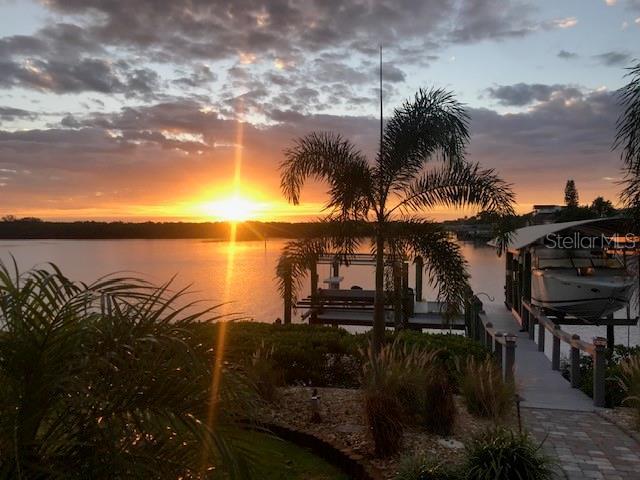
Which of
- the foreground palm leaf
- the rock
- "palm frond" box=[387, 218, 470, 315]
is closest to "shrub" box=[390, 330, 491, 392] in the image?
"palm frond" box=[387, 218, 470, 315]

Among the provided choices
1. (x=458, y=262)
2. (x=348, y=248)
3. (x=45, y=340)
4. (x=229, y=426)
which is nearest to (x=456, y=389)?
(x=458, y=262)

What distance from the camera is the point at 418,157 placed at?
428 inches

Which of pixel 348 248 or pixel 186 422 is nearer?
pixel 186 422

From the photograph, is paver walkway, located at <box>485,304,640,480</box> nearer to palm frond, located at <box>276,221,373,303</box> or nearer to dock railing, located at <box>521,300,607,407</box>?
dock railing, located at <box>521,300,607,407</box>

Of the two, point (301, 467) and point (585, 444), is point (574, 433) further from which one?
point (301, 467)

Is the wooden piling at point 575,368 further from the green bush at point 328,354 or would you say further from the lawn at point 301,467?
the lawn at point 301,467

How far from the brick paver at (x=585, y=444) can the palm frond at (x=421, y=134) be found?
207 inches

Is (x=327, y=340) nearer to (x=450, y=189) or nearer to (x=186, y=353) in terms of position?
(x=450, y=189)

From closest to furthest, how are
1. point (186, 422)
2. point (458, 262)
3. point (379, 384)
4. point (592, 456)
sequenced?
point (186, 422) < point (592, 456) < point (379, 384) < point (458, 262)

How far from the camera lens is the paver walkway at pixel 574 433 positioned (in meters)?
5.98

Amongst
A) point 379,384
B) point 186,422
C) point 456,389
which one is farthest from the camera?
point 456,389

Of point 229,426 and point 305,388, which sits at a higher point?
point 229,426

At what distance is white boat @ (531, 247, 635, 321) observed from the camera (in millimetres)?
18188

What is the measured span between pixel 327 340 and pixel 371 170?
3.64 meters
